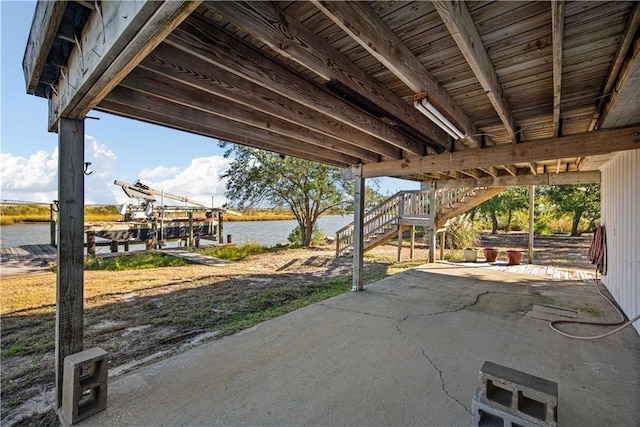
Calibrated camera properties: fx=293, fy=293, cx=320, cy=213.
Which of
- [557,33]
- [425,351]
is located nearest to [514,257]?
[425,351]

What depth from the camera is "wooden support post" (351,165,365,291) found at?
5191 millimetres

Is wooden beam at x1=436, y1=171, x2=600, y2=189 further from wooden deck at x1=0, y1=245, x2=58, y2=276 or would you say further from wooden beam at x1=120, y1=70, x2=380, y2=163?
wooden deck at x1=0, y1=245, x2=58, y2=276

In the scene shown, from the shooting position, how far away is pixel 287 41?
1.75m

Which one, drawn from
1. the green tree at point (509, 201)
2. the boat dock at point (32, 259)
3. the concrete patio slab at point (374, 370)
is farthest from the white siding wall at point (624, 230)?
the green tree at point (509, 201)

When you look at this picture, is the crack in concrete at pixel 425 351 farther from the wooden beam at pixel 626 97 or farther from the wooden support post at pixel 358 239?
the wooden beam at pixel 626 97

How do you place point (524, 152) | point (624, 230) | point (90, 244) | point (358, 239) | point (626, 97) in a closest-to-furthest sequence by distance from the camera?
point (626, 97) < point (524, 152) < point (624, 230) < point (358, 239) < point (90, 244)

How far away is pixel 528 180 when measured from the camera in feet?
23.4

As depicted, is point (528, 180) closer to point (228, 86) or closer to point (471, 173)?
point (471, 173)

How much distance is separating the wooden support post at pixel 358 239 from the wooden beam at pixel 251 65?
223 centimetres

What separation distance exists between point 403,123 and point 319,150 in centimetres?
168

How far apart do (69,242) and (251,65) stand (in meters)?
1.72

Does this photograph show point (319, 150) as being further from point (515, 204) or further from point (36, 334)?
point (515, 204)

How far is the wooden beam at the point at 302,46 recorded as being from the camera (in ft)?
5.18

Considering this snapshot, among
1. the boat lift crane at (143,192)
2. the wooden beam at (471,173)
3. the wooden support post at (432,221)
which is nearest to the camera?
the wooden beam at (471,173)
